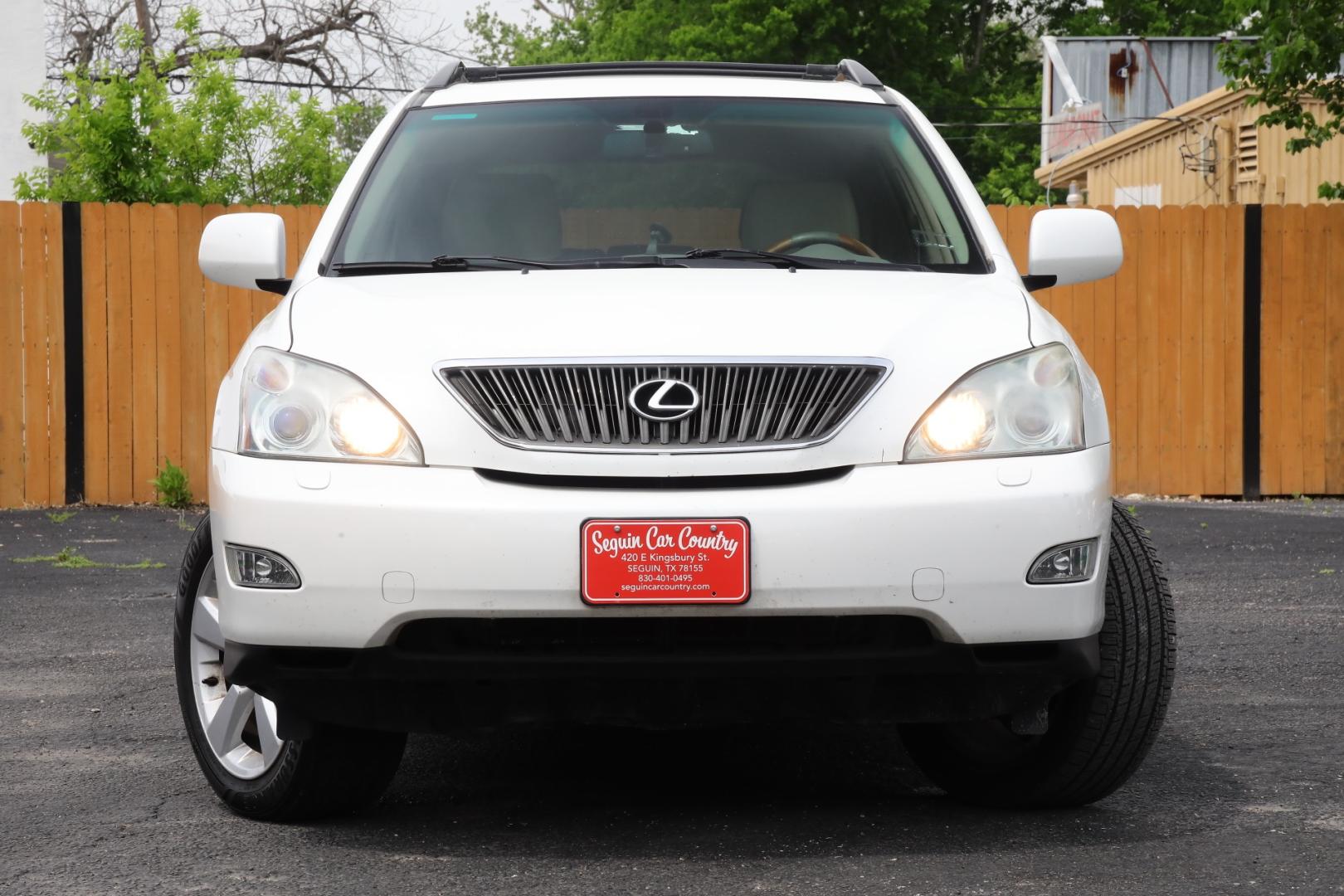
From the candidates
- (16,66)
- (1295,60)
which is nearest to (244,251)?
(1295,60)

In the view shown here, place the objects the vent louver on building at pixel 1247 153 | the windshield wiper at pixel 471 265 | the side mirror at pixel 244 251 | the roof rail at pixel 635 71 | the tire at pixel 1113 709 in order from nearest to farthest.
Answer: the tire at pixel 1113 709
the windshield wiper at pixel 471 265
the side mirror at pixel 244 251
the roof rail at pixel 635 71
the vent louver on building at pixel 1247 153

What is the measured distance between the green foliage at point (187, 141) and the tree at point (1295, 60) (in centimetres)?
742

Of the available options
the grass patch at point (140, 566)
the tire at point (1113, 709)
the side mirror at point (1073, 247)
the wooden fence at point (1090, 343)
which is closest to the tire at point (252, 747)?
the tire at point (1113, 709)

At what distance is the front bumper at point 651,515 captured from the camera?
3346 millimetres

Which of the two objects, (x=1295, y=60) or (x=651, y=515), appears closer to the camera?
(x=651, y=515)

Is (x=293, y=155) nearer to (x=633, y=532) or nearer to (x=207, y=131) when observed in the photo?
(x=207, y=131)

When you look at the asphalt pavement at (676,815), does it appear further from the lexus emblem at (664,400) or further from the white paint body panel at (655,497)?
the lexus emblem at (664,400)

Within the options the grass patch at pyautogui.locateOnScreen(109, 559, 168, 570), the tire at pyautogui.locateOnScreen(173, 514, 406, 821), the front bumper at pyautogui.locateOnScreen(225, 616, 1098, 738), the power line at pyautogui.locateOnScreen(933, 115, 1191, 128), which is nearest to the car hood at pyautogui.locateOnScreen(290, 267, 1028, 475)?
the front bumper at pyautogui.locateOnScreen(225, 616, 1098, 738)

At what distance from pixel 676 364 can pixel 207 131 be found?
11.4m

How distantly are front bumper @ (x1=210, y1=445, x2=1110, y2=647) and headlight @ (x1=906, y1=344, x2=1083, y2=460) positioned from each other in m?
0.05

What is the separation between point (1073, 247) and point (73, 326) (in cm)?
864

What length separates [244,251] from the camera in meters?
4.44

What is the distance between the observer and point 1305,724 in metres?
5.04

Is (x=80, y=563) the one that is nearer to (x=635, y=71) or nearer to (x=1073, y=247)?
(x=635, y=71)
